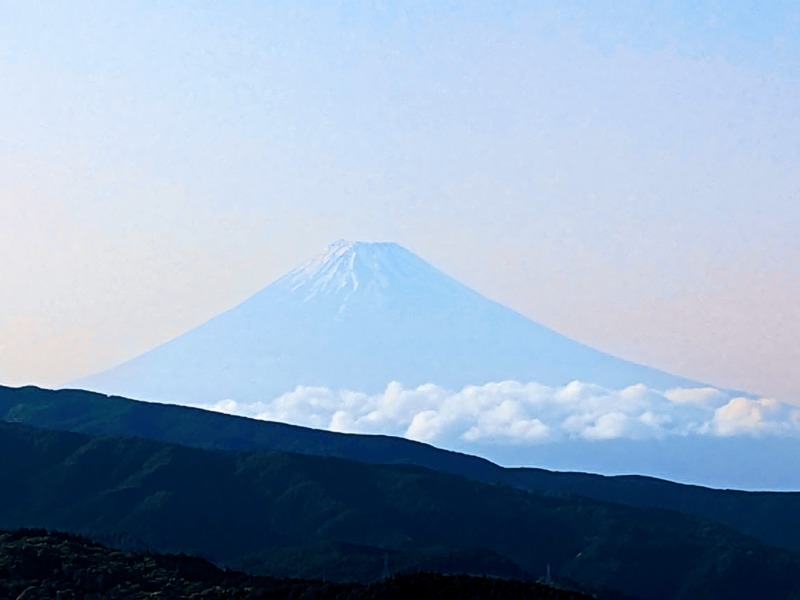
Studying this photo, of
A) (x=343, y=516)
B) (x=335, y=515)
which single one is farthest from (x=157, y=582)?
(x=335, y=515)

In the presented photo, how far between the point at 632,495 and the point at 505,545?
3550cm

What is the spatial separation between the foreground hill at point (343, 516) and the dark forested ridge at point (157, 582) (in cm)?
5145

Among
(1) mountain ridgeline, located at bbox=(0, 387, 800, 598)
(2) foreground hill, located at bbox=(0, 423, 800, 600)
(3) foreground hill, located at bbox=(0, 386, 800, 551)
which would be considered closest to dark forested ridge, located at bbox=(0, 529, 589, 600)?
(1) mountain ridgeline, located at bbox=(0, 387, 800, 598)

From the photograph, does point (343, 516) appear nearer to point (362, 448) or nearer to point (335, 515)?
point (335, 515)

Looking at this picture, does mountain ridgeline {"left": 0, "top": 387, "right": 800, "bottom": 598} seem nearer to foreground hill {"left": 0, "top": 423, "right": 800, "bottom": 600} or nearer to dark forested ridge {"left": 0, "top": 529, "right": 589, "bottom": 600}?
foreground hill {"left": 0, "top": 423, "right": 800, "bottom": 600}

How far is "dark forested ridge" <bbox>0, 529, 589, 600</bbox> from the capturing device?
2798 cm

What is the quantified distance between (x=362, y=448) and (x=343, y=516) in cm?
3757

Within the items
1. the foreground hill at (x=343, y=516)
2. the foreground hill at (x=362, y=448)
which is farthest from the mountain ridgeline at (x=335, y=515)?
the foreground hill at (x=362, y=448)

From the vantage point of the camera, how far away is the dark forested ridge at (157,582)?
27984 millimetres

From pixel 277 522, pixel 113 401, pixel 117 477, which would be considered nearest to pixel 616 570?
pixel 277 522

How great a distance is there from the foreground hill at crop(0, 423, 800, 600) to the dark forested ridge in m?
51.5

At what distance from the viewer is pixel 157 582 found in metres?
34.4

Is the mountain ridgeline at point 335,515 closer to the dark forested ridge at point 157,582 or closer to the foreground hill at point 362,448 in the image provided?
the foreground hill at point 362,448

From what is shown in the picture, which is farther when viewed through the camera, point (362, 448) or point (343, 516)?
point (362, 448)
